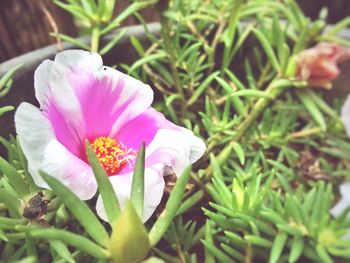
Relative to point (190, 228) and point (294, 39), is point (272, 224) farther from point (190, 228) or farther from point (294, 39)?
point (294, 39)

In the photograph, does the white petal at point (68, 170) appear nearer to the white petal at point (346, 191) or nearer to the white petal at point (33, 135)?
the white petal at point (33, 135)

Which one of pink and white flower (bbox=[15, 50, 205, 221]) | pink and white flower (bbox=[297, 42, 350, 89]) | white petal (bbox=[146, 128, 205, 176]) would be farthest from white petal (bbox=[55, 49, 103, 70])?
pink and white flower (bbox=[297, 42, 350, 89])

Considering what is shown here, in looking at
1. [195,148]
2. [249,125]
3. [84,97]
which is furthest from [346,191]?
[84,97]

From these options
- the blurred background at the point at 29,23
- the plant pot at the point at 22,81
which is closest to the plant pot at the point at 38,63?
the plant pot at the point at 22,81

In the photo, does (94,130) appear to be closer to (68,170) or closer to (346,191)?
(68,170)

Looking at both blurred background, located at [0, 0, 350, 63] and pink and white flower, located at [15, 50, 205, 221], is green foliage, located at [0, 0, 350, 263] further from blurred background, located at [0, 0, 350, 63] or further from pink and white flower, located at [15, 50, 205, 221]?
blurred background, located at [0, 0, 350, 63]

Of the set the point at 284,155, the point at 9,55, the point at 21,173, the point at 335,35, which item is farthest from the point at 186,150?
the point at 9,55
